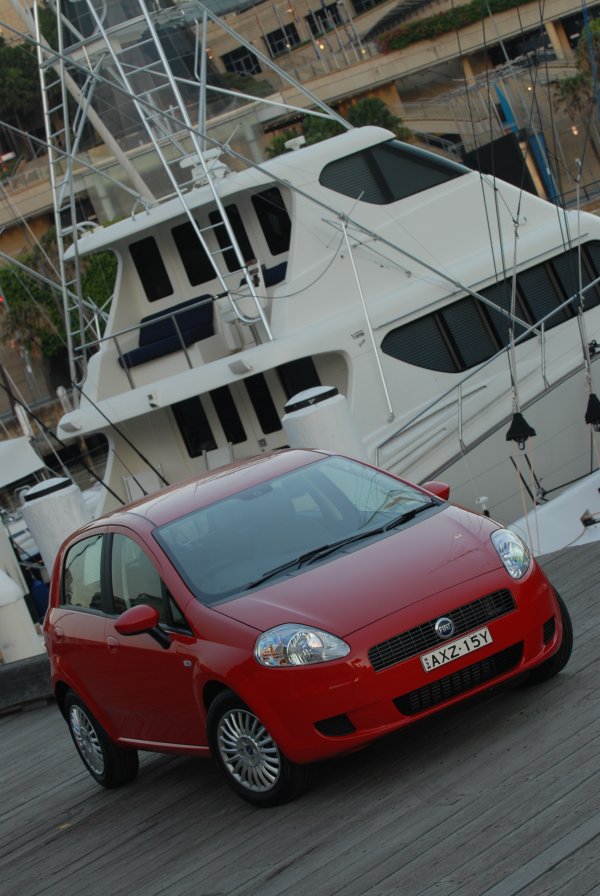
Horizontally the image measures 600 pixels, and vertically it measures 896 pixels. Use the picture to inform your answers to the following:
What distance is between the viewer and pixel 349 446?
13992 millimetres

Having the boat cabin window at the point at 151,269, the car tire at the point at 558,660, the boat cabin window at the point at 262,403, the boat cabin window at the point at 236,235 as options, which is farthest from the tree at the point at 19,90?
the car tire at the point at 558,660

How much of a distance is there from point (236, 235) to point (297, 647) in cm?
1385

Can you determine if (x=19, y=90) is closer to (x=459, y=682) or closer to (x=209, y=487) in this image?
(x=209, y=487)

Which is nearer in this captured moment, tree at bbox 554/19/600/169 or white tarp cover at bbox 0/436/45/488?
white tarp cover at bbox 0/436/45/488

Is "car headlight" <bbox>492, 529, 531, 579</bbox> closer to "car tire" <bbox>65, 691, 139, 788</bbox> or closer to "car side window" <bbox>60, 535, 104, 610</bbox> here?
"car side window" <bbox>60, 535, 104, 610</bbox>

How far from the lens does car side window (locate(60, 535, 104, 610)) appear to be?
28.6 ft

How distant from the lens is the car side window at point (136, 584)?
7.66 meters

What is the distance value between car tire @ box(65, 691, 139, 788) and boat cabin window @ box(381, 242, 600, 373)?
9183mm

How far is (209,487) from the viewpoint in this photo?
854 cm

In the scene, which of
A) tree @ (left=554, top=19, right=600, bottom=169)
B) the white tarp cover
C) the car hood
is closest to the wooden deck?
the car hood

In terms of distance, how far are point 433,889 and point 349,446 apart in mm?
8902

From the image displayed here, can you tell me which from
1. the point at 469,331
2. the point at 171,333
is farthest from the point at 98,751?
the point at 171,333

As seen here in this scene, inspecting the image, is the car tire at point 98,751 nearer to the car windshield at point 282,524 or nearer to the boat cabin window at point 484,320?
the car windshield at point 282,524

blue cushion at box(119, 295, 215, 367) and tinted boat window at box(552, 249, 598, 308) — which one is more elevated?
blue cushion at box(119, 295, 215, 367)
